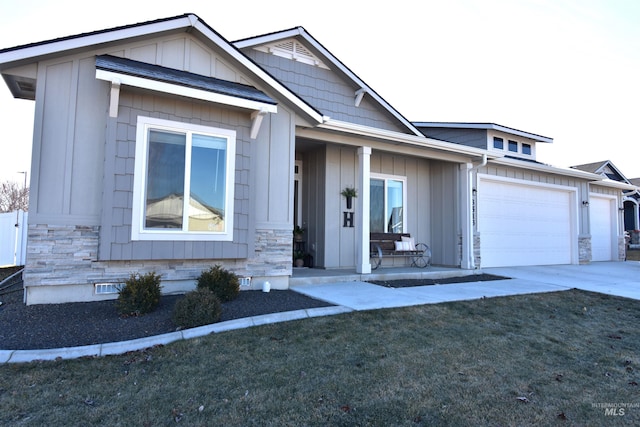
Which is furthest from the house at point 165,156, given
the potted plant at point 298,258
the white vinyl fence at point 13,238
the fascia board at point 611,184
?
the fascia board at point 611,184

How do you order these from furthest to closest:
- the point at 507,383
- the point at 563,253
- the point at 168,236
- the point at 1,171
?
the point at 1,171, the point at 563,253, the point at 168,236, the point at 507,383

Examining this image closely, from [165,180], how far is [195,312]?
7.48 feet

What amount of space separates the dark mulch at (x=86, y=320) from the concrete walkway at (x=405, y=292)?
0.24 metres

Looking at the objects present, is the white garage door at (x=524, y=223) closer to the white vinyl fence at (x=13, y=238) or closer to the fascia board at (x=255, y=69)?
the fascia board at (x=255, y=69)

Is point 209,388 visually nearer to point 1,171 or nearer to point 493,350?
point 493,350

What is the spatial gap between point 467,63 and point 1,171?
3017 centimetres

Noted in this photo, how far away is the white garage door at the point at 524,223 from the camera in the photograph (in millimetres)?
10961

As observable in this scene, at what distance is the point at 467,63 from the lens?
14.1m

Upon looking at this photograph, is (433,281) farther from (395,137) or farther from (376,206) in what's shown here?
(395,137)

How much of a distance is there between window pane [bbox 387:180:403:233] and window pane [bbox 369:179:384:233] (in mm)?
229

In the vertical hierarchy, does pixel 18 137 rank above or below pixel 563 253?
above

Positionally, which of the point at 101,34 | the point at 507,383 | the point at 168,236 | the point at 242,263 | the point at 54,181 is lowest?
the point at 507,383

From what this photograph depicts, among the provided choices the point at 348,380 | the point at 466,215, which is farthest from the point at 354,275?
the point at 348,380

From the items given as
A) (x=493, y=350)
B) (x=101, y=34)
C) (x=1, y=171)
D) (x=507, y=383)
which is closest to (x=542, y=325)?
(x=493, y=350)
